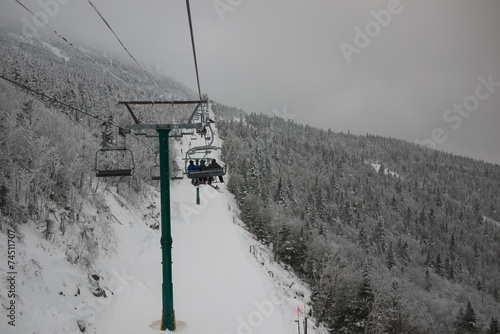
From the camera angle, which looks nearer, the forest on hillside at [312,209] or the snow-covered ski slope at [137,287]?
the snow-covered ski slope at [137,287]

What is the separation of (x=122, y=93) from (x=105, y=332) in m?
115

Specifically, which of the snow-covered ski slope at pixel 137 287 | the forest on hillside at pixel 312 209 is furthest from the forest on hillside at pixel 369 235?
the snow-covered ski slope at pixel 137 287

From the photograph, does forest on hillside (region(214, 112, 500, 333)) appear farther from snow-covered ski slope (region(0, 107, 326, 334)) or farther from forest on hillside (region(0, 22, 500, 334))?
snow-covered ski slope (region(0, 107, 326, 334))

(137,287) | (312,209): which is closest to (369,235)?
(312,209)

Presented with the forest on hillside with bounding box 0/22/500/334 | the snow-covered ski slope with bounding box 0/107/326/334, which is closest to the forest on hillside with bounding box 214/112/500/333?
the forest on hillside with bounding box 0/22/500/334

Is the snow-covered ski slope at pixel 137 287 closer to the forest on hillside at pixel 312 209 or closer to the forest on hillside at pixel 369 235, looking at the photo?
the forest on hillside at pixel 312 209

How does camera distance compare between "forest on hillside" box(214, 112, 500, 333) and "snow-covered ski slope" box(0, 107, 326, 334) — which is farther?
"forest on hillside" box(214, 112, 500, 333)

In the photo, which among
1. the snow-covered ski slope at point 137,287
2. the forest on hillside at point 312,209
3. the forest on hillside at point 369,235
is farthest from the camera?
the forest on hillside at point 369,235

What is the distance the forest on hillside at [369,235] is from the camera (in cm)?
3612

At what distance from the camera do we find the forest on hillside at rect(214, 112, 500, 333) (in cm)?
3612

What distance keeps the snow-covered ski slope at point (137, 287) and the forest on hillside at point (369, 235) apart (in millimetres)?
13608

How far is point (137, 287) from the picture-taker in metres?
14.6

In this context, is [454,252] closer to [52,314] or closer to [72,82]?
[52,314]

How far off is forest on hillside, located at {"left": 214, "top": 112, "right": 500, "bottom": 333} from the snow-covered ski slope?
1361cm
